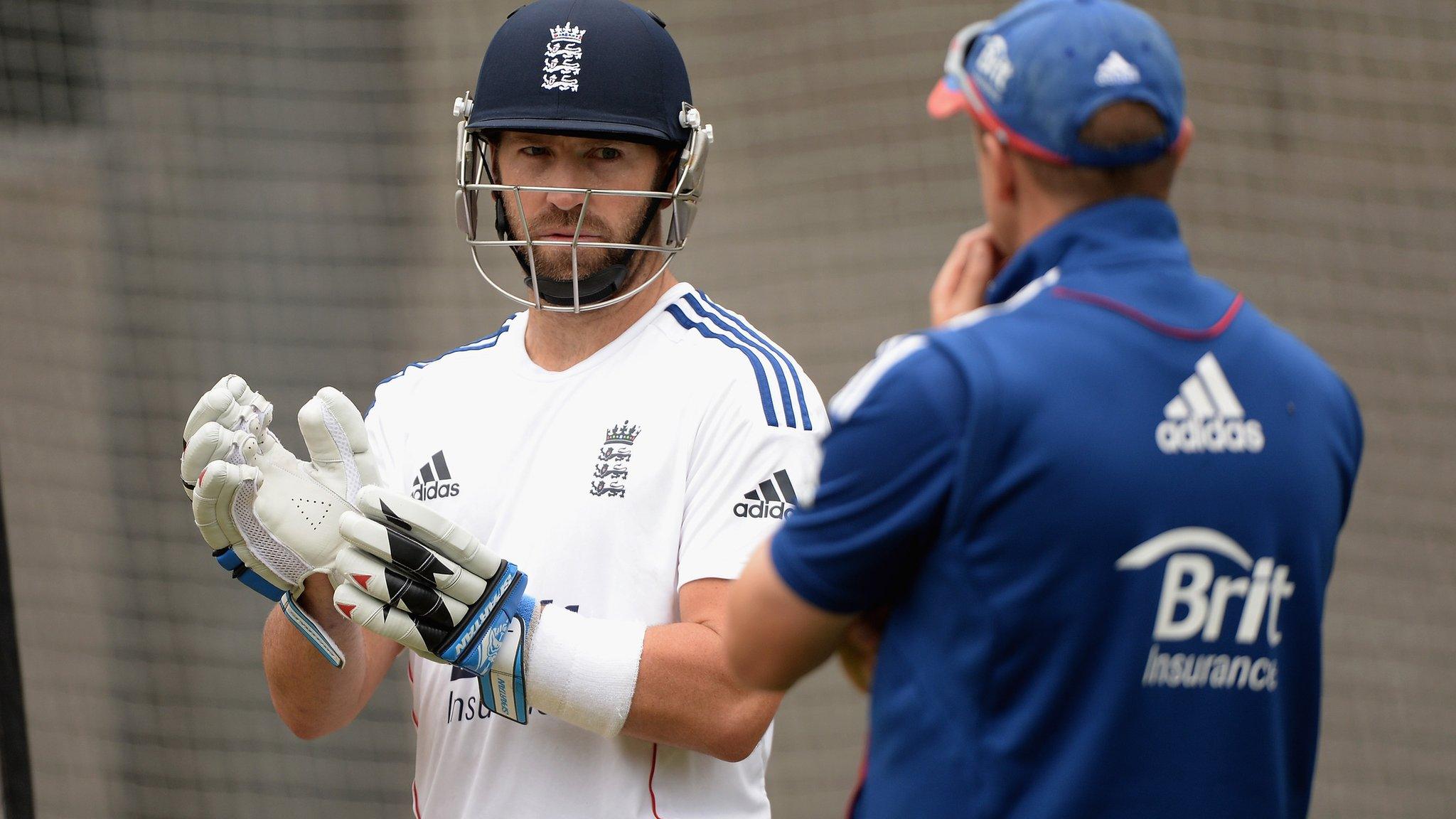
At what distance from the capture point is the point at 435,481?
2.03 meters

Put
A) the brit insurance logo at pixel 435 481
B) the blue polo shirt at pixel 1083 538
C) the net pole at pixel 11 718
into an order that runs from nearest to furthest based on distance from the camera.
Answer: the blue polo shirt at pixel 1083 538 < the brit insurance logo at pixel 435 481 < the net pole at pixel 11 718

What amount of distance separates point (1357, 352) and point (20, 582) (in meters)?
4.34

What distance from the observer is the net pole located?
8.54 ft

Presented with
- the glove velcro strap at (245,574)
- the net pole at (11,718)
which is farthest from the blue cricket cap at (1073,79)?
the net pole at (11,718)

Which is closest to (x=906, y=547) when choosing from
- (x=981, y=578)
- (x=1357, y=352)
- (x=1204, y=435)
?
(x=981, y=578)

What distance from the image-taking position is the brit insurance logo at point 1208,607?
114cm

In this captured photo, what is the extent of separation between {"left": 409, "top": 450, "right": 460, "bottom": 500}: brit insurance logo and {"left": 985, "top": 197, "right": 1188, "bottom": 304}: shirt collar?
1.03 meters

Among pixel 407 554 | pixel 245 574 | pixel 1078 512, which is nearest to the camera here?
pixel 1078 512

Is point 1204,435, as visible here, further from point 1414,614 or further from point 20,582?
point 20,582

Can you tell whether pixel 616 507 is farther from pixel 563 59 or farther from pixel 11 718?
pixel 11 718

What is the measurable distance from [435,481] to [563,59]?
63 centimetres

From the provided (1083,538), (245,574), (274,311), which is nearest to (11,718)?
(245,574)

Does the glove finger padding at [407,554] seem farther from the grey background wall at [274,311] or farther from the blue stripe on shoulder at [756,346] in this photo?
the grey background wall at [274,311]

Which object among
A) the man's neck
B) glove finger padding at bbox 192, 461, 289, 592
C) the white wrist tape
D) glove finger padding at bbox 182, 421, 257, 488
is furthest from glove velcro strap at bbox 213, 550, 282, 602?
the man's neck
